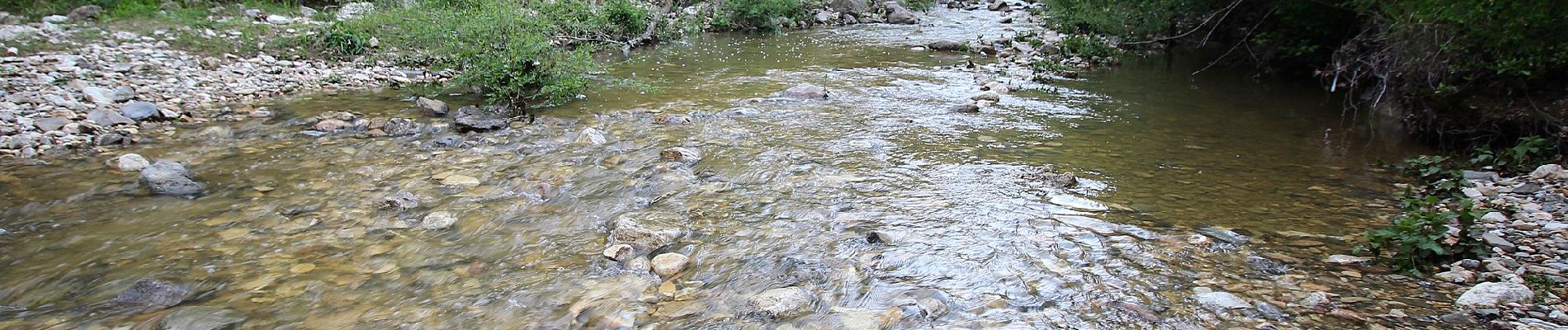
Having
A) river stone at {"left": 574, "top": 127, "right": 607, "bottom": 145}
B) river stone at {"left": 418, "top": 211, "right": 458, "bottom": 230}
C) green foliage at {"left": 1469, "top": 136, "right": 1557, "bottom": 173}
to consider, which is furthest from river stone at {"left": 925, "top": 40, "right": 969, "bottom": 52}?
river stone at {"left": 418, "top": 211, "right": 458, "bottom": 230}

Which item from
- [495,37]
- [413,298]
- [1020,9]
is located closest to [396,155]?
[495,37]

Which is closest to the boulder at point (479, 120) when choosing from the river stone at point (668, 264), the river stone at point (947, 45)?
the river stone at point (668, 264)

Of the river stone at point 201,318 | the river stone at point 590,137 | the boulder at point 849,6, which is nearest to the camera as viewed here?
the river stone at point 201,318

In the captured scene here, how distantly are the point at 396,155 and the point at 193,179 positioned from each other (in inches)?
43.0

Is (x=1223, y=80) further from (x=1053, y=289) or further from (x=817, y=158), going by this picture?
(x=1053, y=289)

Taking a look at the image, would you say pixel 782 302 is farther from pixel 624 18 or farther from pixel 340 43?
pixel 624 18

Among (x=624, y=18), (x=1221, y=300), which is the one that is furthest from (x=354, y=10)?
(x=1221, y=300)

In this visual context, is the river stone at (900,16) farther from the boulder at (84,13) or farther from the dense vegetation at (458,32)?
the boulder at (84,13)

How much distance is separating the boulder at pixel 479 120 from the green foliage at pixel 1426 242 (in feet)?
17.8

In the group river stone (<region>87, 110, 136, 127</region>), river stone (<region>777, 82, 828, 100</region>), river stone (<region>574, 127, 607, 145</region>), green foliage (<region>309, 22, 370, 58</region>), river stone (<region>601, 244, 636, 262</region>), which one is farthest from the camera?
green foliage (<region>309, 22, 370, 58</region>)

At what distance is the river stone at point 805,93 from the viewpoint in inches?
311

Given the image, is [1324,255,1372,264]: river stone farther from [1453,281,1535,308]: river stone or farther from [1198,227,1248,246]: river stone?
[1453,281,1535,308]: river stone

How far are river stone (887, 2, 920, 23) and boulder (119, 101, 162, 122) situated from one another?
539 inches

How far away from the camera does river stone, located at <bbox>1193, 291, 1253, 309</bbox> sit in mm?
2924
